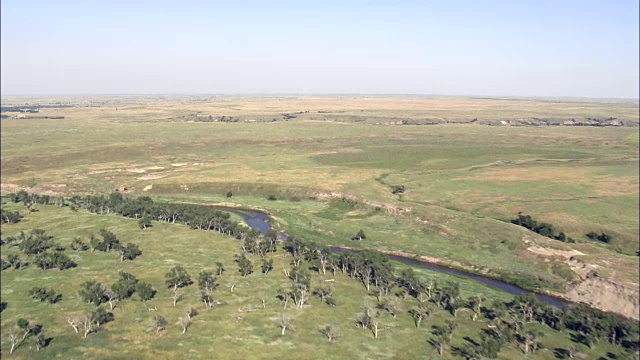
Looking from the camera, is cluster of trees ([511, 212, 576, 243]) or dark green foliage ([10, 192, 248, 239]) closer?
cluster of trees ([511, 212, 576, 243])

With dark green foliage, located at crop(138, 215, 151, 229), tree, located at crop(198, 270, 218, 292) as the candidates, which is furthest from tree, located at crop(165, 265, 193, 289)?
dark green foliage, located at crop(138, 215, 151, 229)

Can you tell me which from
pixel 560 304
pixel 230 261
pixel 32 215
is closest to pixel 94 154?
pixel 32 215

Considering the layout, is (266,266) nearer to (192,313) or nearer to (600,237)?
(192,313)

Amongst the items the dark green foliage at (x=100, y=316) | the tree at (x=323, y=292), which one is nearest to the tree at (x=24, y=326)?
the dark green foliage at (x=100, y=316)

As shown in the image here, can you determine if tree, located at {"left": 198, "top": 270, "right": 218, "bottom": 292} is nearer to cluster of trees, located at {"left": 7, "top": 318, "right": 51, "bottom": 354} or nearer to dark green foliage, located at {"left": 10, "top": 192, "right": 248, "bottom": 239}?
cluster of trees, located at {"left": 7, "top": 318, "right": 51, "bottom": 354}

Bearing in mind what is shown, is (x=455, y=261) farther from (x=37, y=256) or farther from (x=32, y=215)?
(x=32, y=215)

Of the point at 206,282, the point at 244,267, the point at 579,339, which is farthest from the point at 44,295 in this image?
Result: the point at 579,339
